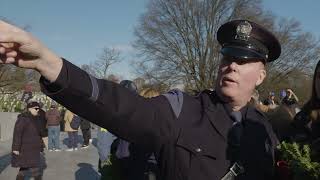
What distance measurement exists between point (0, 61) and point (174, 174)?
97 centimetres

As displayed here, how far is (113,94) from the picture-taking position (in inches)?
68.2

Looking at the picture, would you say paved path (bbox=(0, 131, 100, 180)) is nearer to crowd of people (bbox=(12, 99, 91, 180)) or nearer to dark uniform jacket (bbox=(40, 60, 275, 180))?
crowd of people (bbox=(12, 99, 91, 180))

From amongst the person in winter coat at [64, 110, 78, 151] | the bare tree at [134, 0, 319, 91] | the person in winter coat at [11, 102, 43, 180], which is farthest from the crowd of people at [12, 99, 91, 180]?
the bare tree at [134, 0, 319, 91]

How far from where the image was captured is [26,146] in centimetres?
872

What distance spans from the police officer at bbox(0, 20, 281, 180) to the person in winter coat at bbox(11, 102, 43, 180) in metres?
6.76

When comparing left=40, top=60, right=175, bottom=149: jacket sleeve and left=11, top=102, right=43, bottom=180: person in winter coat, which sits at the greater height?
left=40, top=60, right=175, bottom=149: jacket sleeve

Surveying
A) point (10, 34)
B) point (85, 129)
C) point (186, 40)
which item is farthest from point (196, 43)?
point (10, 34)

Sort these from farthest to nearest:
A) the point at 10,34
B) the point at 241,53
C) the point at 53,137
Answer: the point at 53,137 < the point at 241,53 < the point at 10,34

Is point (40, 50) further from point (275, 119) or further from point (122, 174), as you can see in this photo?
point (122, 174)

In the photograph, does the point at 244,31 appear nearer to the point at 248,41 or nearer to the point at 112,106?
the point at 248,41

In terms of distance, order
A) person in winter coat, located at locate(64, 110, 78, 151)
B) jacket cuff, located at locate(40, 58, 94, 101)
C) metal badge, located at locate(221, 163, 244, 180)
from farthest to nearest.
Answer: person in winter coat, located at locate(64, 110, 78, 151)
metal badge, located at locate(221, 163, 244, 180)
jacket cuff, located at locate(40, 58, 94, 101)

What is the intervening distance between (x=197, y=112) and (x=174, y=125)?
18 centimetres

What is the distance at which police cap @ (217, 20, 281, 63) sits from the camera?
2.36 m

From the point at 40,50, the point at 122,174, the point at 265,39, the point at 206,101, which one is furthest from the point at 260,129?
the point at 122,174
